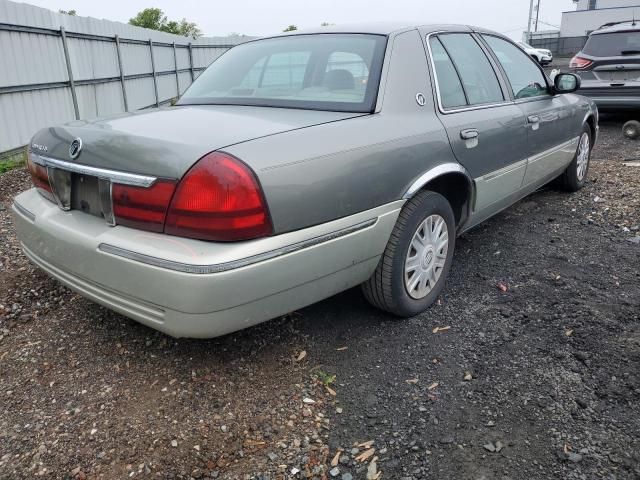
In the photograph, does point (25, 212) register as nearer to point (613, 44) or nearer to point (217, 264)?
point (217, 264)

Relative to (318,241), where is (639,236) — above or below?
→ below

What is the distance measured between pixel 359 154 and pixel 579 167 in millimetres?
3796

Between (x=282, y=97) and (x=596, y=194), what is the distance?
152 inches

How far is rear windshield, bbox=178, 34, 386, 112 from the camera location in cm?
282

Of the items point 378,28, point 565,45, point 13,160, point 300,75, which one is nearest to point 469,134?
point 378,28

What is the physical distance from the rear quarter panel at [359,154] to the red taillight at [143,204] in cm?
33

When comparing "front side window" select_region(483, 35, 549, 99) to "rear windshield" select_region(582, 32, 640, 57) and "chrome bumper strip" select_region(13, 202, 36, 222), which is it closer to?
"chrome bumper strip" select_region(13, 202, 36, 222)

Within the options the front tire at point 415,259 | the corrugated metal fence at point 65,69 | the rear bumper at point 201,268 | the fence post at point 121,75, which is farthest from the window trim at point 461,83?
the fence post at point 121,75

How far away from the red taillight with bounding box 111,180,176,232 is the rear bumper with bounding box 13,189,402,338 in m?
0.05

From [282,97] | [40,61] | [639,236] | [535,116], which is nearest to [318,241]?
[282,97]

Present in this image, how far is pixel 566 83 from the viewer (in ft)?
14.8

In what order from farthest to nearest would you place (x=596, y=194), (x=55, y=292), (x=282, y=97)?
(x=596, y=194), (x=55, y=292), (x=282, y=97)

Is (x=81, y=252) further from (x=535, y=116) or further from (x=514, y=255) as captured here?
(x=535, y=116)

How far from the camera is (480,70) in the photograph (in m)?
3.68
